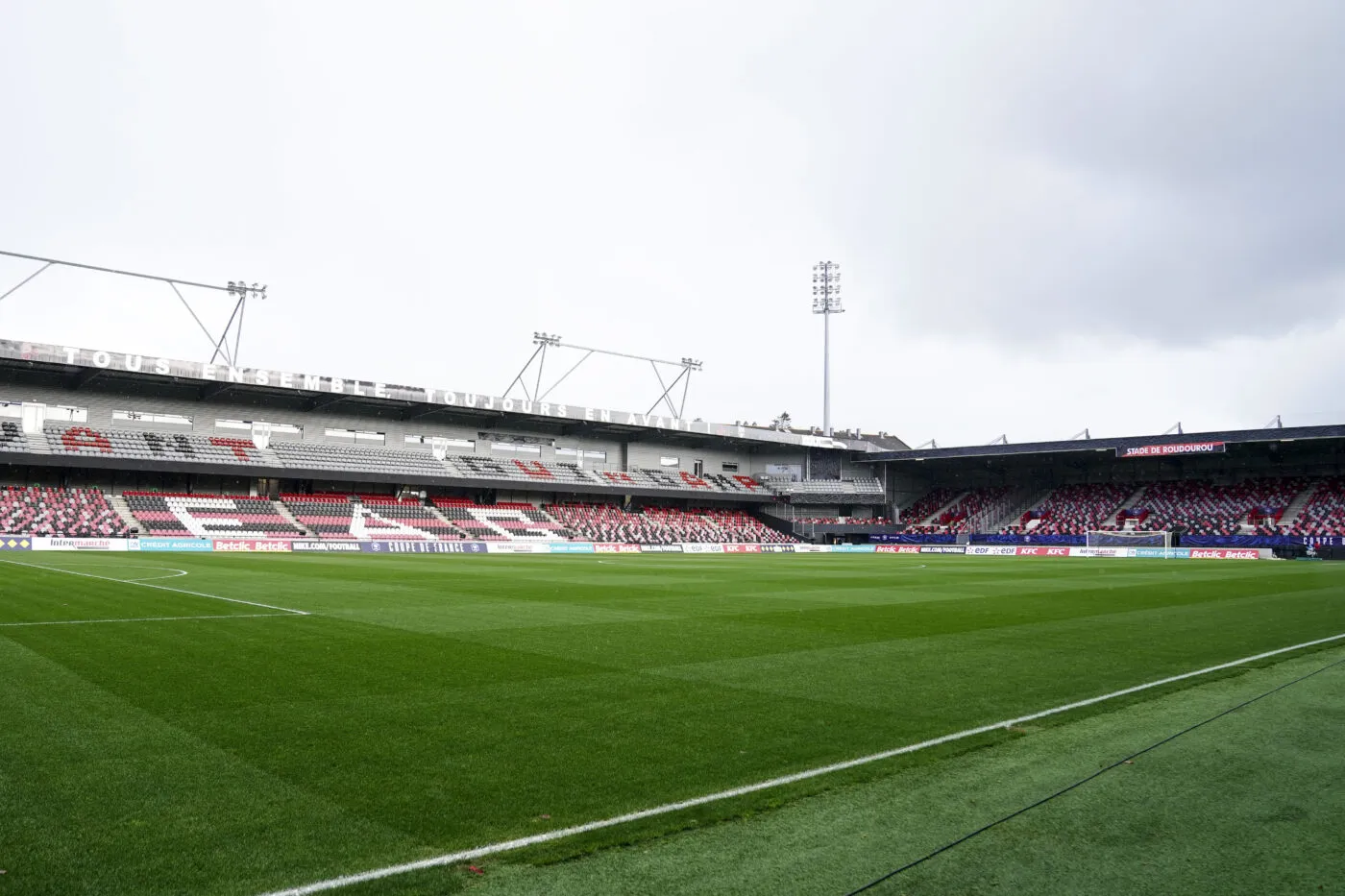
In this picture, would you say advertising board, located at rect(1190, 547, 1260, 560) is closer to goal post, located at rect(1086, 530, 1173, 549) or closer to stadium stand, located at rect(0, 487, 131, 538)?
goal post, located at rect(1086, 530, 1173, 549)

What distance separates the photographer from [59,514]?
147 ft

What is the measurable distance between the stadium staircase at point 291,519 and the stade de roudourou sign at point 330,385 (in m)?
7.55

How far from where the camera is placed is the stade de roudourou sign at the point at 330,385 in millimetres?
44875

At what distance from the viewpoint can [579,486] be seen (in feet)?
215

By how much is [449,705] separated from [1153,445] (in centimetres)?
6474

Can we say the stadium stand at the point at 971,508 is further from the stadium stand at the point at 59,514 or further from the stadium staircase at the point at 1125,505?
the stadium stand at the point at 59,514

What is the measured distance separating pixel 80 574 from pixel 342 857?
22.6 meters

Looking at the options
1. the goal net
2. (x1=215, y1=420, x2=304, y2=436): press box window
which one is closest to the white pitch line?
(x1=215, y1=420, x2=304, y2=436): press box window

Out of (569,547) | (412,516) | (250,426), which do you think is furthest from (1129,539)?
(250,426)

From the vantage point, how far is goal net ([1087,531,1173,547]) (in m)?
57.1

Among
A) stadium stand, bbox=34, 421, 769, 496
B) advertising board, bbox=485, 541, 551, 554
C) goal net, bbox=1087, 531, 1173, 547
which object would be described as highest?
stadium stand, bbox=34, 421, 769, 496

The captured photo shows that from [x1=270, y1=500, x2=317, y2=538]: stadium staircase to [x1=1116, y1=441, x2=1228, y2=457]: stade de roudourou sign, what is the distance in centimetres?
5495

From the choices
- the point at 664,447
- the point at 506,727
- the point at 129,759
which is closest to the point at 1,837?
the point at 129,759

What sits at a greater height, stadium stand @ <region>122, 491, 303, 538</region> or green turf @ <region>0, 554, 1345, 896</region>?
stadium stand @ <region>122, 491, 303, 538</region>
